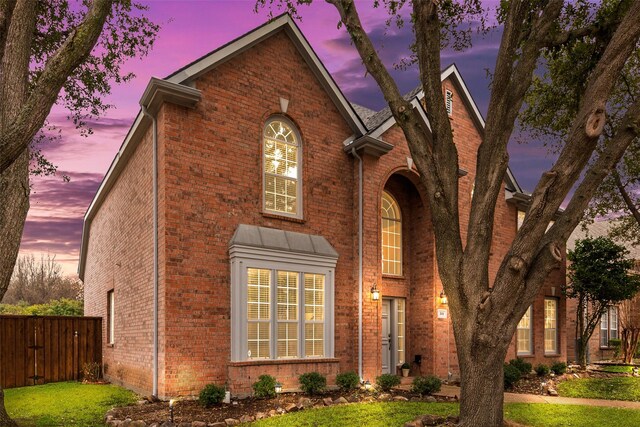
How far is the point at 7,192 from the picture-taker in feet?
26.4

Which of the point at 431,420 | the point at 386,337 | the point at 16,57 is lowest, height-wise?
the point at 386,337

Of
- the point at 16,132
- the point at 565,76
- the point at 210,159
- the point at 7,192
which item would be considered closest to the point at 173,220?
the point at 210,159

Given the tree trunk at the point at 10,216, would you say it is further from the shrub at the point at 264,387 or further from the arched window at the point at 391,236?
the arched window at the point at 391,236

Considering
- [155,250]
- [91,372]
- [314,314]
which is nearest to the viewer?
[155,250]

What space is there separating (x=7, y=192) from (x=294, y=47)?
8.24 m

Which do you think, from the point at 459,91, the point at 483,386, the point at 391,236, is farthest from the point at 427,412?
the point at 459,91

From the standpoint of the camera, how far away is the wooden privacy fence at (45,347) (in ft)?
48.7

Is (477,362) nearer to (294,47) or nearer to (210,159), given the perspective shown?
(210,159)

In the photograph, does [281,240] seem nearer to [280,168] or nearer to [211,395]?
[280,168]

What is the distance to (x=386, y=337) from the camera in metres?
15.9

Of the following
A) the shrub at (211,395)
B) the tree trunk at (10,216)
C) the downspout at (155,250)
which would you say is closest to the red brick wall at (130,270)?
the downspout at (155,250)

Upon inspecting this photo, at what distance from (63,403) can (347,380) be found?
21.1 ft

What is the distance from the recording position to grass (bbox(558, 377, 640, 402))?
13.2 m

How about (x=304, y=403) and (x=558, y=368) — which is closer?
(x=304, y=403)
